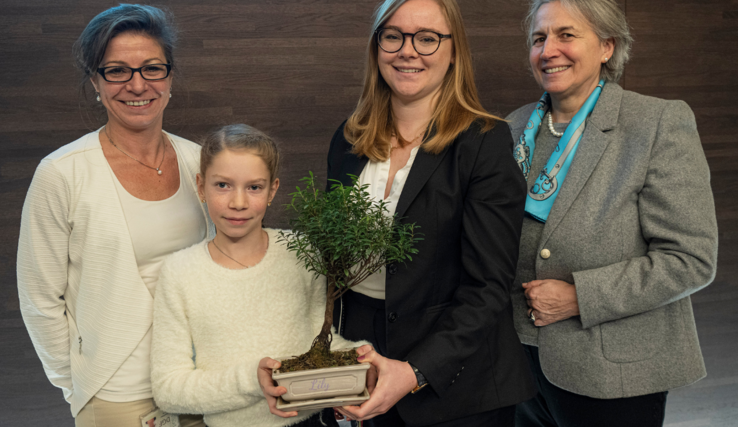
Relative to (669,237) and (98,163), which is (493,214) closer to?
(669,237)

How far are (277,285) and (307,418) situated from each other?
361 mm

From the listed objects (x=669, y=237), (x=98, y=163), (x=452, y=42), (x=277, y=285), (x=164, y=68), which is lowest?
(x=277, y=285)

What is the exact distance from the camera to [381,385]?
1.29 metres

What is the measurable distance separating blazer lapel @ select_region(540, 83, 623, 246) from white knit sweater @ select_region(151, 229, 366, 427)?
2.38 feet

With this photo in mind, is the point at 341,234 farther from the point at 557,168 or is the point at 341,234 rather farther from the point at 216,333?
the point at 557,168

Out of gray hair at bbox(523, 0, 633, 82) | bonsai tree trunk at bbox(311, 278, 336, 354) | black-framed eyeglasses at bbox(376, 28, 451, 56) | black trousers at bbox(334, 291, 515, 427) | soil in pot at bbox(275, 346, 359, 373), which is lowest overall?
black trousers at bbox(334, 291, 515, 427)

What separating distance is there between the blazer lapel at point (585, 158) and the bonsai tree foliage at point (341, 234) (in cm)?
58

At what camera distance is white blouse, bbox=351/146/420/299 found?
5.01ft

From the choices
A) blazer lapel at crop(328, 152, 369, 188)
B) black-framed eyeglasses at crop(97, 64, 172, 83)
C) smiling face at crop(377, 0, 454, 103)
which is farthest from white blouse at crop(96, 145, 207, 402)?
smiling face at crop(377, 0, 454, 103)

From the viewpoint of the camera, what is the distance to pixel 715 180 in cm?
335

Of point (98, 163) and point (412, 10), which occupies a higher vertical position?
point (412, 10)

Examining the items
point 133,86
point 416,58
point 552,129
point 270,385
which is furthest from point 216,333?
point 552,129

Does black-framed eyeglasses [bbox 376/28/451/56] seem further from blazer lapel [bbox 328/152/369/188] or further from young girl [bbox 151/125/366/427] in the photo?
young girl [bbox 151/125/366/427]

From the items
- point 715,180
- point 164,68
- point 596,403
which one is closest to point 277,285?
point 164,68
